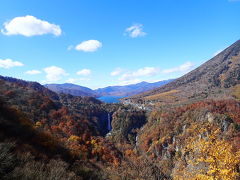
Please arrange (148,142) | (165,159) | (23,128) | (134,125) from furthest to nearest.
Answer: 1. (134,125)
2. (148,142)
3. (165,159)
4. (23,128)

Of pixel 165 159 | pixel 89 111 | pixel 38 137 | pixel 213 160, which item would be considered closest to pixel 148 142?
pixel 165 159

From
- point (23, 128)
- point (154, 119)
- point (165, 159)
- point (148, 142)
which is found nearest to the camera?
point (23, 128)

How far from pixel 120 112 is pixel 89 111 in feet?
96.9

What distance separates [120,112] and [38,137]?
12731cm

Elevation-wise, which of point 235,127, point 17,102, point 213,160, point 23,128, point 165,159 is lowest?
point 165,159

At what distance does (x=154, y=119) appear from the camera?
12669 centimetres

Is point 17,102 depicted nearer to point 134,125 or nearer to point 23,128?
point 23,128

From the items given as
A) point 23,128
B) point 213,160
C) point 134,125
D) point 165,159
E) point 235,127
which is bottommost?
point 165,159

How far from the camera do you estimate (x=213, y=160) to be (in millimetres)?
12586

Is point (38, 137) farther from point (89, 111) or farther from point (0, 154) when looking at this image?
point (89, 111)

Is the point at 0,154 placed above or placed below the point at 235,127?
above

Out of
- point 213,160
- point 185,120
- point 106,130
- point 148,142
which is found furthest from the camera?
point 106,130

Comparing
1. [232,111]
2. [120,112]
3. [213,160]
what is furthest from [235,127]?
[120,112]

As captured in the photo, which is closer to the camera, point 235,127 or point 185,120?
point 235,127
